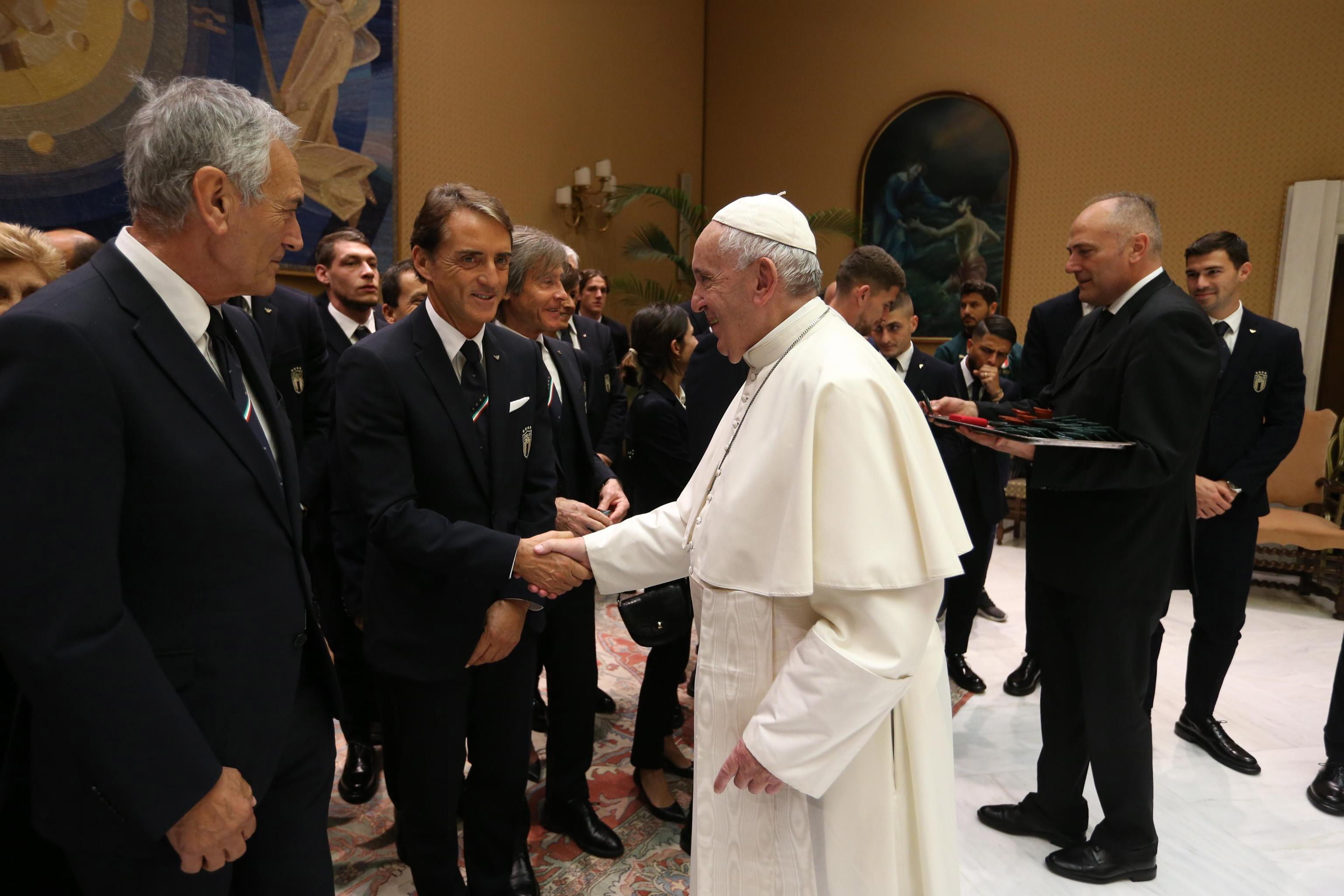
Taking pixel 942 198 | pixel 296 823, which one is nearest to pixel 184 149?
pixel 296 823

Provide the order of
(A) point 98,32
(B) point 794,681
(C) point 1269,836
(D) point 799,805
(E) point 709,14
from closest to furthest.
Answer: (B) point 794,681, (D) point 799,805, (C) point 1269,836, (A) point 98,32, (E) point 709,14

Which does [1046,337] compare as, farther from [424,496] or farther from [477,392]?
[424,496]

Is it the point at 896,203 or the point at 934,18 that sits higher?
the point at 934,18

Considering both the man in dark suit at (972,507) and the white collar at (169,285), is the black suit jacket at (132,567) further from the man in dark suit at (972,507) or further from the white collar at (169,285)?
the man in dark suit at (972,507)

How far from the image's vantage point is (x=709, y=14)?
34.8 feet

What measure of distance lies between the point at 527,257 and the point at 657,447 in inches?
36.7

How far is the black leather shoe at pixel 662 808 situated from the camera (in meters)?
3.23

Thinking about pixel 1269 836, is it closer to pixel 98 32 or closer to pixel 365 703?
pixel 365 703

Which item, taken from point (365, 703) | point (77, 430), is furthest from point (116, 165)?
point (77, 430)

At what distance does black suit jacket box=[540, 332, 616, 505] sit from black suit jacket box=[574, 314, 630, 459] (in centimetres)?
65

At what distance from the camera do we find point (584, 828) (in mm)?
3039

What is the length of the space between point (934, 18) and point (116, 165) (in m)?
8.04

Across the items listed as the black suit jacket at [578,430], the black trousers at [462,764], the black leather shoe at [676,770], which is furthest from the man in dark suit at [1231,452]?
the black trousers at [462,764]

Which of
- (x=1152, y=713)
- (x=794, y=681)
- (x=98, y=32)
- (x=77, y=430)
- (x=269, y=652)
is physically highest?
(x=98, y=32)
